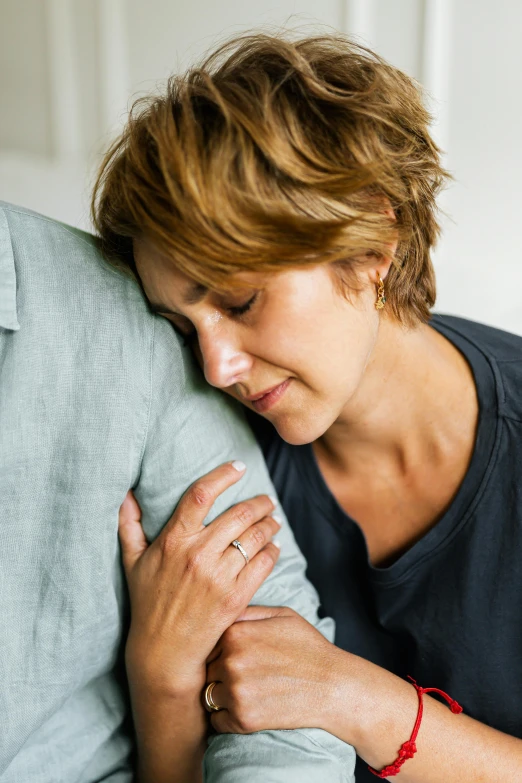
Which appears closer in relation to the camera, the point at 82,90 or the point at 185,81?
the point at 185,81

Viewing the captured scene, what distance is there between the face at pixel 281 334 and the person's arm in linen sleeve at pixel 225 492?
0.06 meters

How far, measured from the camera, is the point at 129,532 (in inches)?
43.3

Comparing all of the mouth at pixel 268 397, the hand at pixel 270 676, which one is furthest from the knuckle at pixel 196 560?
the mouth at pixel 268 397

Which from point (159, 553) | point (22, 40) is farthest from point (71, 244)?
point (22, 40)

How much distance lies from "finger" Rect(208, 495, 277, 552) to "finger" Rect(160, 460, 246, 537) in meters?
0.02

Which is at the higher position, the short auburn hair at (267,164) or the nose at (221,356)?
the short auburn hair at (267,164)

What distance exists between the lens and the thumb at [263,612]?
3.61 ft

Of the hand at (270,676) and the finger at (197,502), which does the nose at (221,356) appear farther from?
the hand at (270,676)

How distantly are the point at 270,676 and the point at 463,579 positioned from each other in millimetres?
347

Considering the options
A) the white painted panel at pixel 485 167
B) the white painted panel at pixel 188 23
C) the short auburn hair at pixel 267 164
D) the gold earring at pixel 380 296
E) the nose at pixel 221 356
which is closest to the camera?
the short auburn hair at pixel 267 164

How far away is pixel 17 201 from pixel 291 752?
180 cm

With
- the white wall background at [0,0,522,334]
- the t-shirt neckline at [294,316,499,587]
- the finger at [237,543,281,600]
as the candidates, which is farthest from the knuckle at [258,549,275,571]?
the white wall background at [0,0,522,334]

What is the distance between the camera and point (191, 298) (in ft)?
3.21

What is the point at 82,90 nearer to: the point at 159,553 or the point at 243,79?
the point at 243,79
